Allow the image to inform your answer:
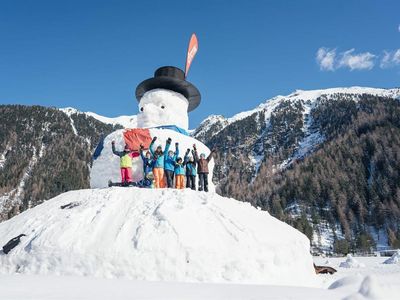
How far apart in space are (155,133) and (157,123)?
3.00m

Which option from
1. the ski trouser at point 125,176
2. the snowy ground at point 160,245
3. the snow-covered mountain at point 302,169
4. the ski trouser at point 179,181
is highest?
the snow-covered mountain at point 302,169

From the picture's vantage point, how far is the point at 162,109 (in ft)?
58.7

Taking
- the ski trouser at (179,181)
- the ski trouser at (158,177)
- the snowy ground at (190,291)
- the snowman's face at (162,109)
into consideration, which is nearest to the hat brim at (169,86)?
the snowman's face at (162,109)

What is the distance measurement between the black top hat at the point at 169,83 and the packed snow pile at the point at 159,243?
8.23 metres

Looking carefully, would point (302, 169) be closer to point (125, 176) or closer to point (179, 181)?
point (179, 181)

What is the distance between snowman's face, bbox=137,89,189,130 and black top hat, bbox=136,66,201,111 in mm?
303

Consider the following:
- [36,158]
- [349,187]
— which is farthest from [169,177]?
[36,158]

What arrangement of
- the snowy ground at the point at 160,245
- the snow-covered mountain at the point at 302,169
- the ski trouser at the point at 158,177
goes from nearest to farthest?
the snowy ground at the point at 160,245, the ski trouser at the point at 158,177, the snow-covered mountain at the point at 302,169

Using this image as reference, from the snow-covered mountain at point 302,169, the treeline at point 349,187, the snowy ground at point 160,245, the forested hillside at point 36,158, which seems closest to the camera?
the snowy ground at point 160,245

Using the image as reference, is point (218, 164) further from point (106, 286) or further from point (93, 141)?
point (106, 286)

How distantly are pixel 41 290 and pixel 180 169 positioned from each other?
843 centimetres

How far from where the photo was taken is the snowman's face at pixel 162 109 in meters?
17.7

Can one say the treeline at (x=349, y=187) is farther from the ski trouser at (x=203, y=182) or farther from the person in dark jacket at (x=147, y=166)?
the person in dark jacket at (x=147, y=166)

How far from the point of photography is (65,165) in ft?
495
